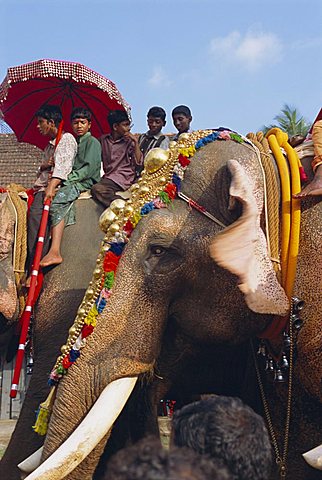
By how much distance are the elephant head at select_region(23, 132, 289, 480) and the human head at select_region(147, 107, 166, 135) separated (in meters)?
1.90

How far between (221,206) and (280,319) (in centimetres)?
63

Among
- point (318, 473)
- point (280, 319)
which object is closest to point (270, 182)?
point (280, 319)

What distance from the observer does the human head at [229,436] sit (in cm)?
166

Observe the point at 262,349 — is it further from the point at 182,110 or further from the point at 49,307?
the point at 182,110

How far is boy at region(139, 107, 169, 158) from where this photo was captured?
585 centimetres

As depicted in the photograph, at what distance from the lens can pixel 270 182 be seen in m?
3.89

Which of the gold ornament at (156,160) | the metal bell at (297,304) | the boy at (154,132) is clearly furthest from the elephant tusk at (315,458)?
the boy at (154,132)

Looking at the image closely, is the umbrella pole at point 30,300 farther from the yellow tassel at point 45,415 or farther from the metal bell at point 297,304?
the metal bell at point 297,304

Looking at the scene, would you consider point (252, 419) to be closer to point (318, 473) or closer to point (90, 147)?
point (318, 473)

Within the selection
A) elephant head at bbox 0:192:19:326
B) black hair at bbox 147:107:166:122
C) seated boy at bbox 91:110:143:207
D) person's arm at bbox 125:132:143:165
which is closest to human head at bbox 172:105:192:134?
black hair at bbox 147:107:166:122

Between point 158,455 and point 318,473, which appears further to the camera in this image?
point 318,473

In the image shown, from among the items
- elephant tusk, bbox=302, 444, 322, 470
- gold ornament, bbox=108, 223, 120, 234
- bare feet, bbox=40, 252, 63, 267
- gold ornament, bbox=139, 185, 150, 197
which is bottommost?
elephant tusk, bbox=302, 444, 322, 470

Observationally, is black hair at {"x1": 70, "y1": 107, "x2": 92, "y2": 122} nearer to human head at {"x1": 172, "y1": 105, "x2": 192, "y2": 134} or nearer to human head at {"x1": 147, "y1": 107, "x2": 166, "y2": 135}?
human head at {"x1": 147, "y1": 107, "x2": 166, "y2": 135}

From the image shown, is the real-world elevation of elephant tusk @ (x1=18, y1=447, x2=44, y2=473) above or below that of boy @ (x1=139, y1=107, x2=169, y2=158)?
below
